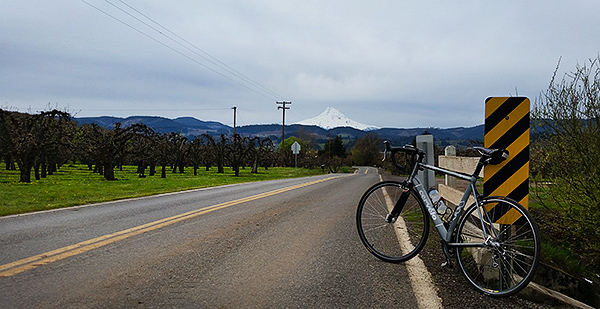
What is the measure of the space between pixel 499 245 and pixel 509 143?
928mm

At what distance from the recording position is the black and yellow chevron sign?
371cm

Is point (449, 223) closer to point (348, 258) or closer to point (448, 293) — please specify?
point (448, 293)

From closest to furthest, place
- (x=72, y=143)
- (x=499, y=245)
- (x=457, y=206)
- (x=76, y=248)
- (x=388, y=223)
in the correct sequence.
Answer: (x=499, y=245) < (x=457, y=206) < (x=76, y=248) < (x=388, y=223) < (x=72, y=143)

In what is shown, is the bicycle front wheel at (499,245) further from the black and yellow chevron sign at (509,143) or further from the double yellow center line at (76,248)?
the double yellow center line at (76,248)

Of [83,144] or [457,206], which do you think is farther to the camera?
[83,144]

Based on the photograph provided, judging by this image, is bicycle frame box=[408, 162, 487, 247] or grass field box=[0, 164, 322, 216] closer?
bicycle frame box=[408, 162, 487, 247]

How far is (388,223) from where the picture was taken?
16.0ft

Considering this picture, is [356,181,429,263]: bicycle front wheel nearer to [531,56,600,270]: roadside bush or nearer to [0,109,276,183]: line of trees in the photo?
[531,56,600,270]: roadside bush

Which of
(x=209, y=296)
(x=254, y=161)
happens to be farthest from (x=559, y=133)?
(x=254, y=161)

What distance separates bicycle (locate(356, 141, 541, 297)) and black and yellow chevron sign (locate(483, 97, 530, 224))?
0.11m

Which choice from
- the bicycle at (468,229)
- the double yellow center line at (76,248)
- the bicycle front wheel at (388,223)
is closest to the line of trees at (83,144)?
the double yellow center line at (76,248)

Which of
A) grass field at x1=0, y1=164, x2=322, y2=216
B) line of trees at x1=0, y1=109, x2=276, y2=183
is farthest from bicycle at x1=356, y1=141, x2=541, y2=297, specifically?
line of trees at x1=0, y1=109, x2=276, y2=183

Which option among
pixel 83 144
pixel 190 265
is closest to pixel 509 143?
pixel 190 265

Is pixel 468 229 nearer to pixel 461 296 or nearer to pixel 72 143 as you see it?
pixel 461 296
